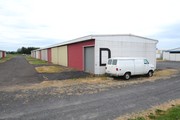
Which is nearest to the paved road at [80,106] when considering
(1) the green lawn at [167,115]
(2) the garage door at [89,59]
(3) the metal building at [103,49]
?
(1) the green lawn at [167,115]

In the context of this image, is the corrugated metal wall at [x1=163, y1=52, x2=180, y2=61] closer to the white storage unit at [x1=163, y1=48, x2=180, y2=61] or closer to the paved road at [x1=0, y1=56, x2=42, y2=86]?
the white storage unit at [x1=163, y1=48, x2=180, y2=61]

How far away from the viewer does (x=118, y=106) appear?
6.90m

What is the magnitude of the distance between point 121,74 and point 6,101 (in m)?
8.81

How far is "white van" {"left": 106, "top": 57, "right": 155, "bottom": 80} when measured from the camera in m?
13.9

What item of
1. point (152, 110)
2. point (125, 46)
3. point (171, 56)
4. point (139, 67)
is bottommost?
point (152, 110)

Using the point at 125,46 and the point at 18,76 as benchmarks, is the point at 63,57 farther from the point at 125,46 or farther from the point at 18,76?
the point at 125,46

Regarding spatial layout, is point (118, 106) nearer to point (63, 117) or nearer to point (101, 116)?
point (101, 116)

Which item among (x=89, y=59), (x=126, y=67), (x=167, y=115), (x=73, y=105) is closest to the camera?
(x=167, y=115)

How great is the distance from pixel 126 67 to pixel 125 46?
455 centimetres

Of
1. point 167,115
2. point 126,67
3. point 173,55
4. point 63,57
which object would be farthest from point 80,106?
point 173,55

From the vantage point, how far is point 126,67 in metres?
14.1

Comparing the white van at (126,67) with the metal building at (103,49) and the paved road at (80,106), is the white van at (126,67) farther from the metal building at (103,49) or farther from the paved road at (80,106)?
the paved road at (80,106)

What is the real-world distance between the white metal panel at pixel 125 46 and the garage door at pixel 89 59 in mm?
823

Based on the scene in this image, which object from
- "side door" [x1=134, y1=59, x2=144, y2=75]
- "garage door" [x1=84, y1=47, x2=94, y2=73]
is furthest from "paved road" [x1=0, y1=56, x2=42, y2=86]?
"side door" [x1=134, y1=59, x2=144, y2=75]
